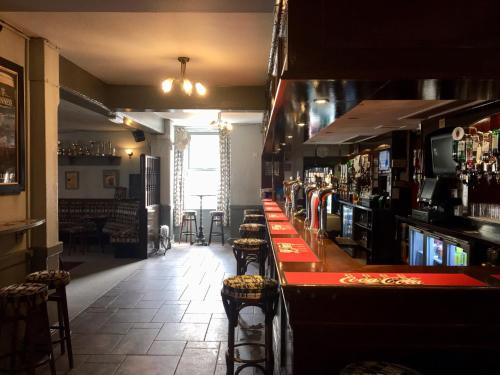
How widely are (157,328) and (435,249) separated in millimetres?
3228

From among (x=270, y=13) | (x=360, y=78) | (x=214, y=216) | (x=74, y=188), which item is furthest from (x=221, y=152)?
(x=360, y=78)

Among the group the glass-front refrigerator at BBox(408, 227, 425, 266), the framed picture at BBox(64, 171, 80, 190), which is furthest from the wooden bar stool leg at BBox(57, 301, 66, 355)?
the framed picture at BBox(64, 171, 80, 190)

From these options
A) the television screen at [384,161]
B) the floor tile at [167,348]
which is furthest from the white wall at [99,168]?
the floor tile at [167,348]

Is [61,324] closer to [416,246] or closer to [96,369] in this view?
[96,369]

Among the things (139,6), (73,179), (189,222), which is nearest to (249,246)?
(139,6)

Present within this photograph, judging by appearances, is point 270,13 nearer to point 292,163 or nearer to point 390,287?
point 390,287

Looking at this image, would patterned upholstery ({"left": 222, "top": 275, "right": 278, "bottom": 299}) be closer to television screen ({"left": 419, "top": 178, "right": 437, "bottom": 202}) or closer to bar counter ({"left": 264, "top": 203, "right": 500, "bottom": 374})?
bar counter ({"left": 264, "top": 203, "right": 500, "bottom": 374})

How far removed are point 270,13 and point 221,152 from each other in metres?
7.15

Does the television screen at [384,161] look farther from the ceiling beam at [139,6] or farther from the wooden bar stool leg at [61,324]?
the wooden bar stool leg at [61,324]

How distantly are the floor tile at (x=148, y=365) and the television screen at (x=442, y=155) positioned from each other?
12.3 ft

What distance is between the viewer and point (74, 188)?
10.4 m

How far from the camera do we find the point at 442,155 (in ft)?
17.4

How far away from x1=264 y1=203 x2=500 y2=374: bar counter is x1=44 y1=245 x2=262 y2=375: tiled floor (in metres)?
1.63

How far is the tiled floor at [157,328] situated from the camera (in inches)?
139
